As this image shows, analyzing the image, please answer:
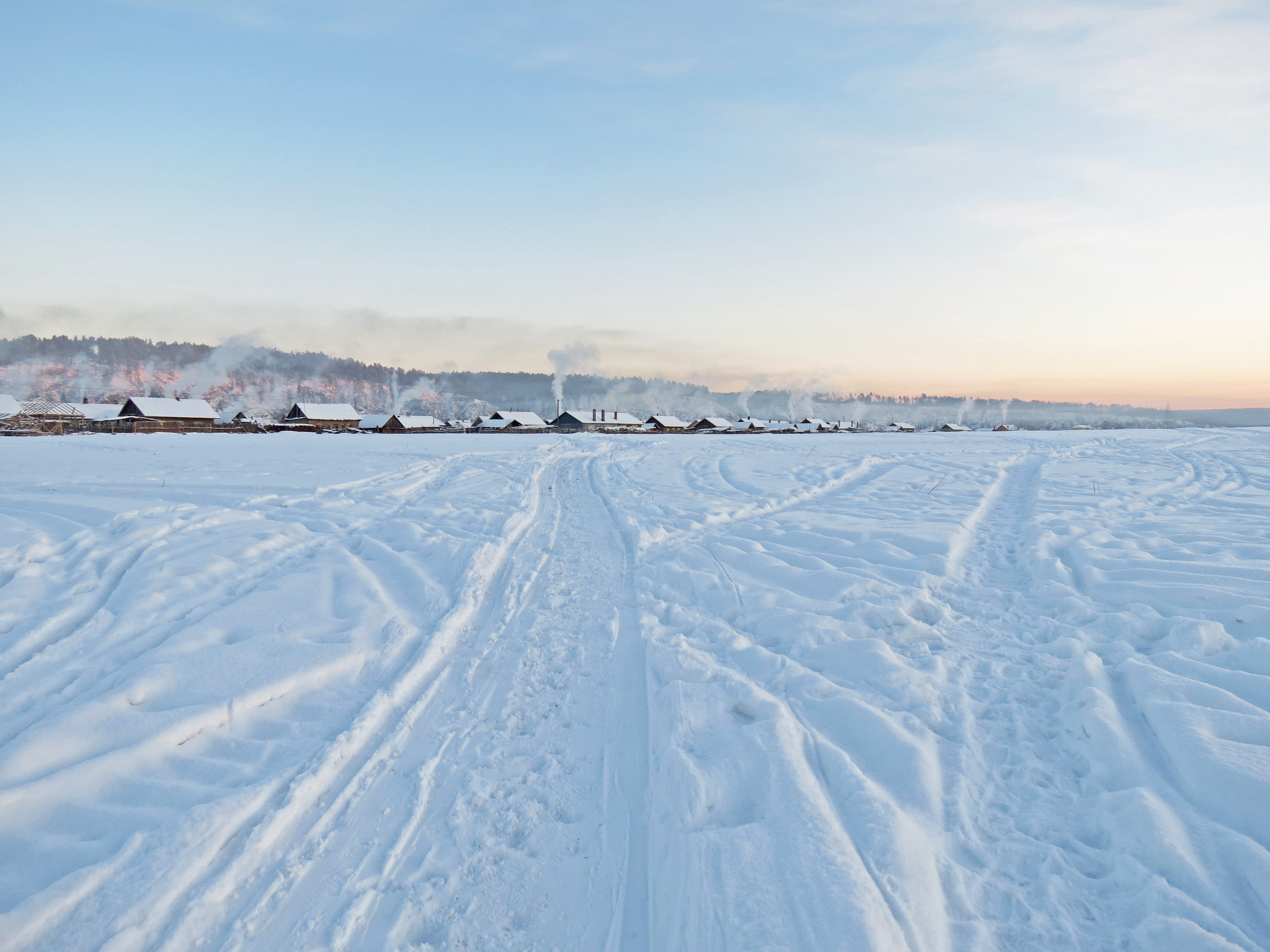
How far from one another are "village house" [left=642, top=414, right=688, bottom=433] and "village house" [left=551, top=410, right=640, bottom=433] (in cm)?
590

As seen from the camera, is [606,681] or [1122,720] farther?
[606,681]

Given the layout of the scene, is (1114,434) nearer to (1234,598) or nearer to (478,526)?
(1234,598)

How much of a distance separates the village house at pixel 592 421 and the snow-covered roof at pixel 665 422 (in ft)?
19.8

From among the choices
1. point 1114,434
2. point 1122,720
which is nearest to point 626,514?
point 1122,720

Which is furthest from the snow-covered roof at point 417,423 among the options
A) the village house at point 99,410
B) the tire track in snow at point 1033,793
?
the tire track in snow at point 1033,793

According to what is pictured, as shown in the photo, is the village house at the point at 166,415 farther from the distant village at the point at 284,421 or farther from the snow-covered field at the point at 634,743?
the snow-covered field at the point at 634,743

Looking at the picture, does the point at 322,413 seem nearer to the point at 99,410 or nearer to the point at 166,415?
the point at 166,415

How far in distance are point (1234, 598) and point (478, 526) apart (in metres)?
9.27

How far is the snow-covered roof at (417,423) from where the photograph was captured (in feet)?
244

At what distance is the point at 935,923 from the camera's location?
2357mm

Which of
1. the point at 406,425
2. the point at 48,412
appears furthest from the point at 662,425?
the point at 48,412

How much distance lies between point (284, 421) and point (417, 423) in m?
15.4

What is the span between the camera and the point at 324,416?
67875 millimetres

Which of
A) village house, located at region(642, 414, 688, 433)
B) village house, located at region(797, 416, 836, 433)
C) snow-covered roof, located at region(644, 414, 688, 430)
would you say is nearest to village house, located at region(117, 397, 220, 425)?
village house, located at region(642, 414, 688, 433)
